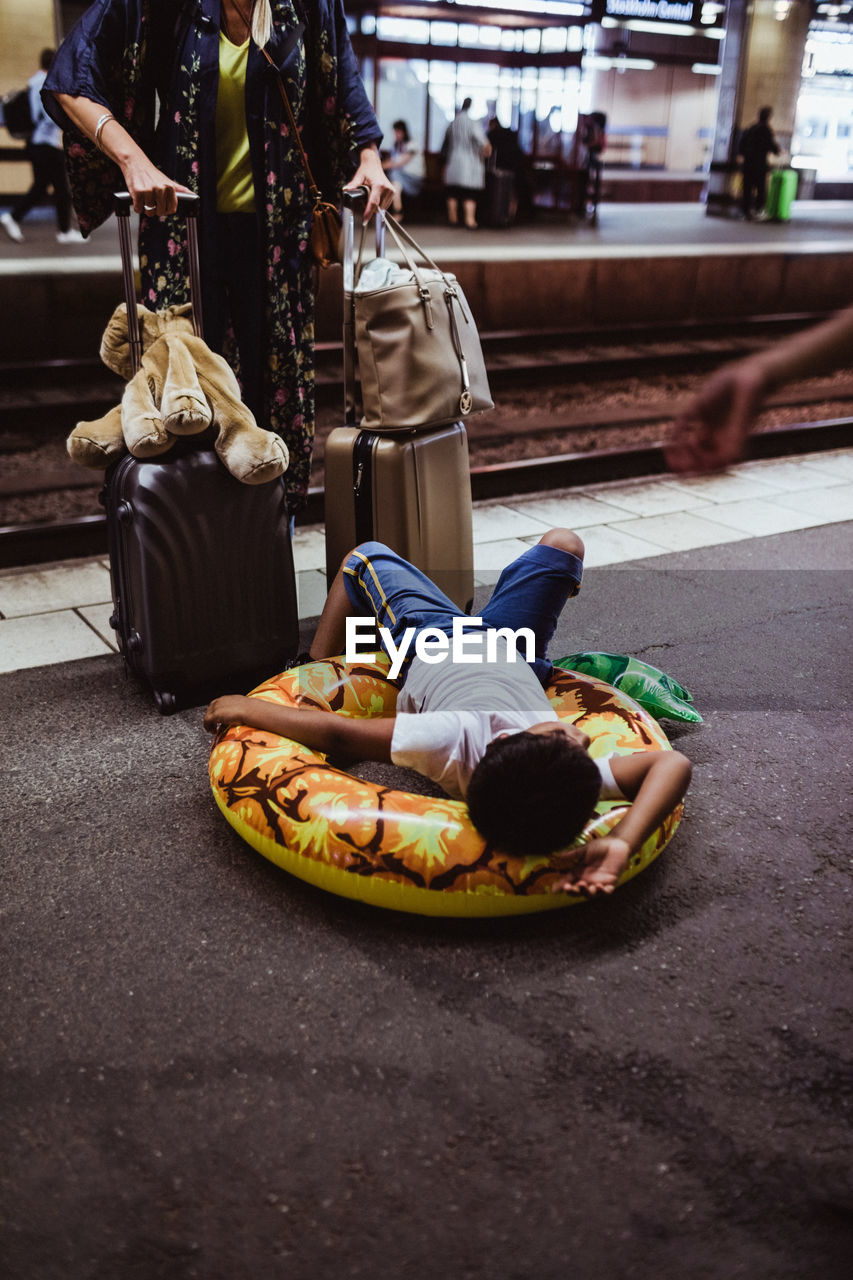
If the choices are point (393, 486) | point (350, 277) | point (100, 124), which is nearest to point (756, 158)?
point (350, 277)

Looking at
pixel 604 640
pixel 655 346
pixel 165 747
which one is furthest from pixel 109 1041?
pixel 655 346

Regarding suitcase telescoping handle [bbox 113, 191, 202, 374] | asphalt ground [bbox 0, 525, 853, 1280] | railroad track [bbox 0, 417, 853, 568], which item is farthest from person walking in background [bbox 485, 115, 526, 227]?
asphalt ground [bbox 0, 525, 853, 1280]

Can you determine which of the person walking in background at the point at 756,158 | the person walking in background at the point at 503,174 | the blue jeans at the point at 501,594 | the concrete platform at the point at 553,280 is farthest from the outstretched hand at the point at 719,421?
the person walking in background at the point at 756,158

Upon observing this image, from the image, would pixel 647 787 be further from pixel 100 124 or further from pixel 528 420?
pixel 528 420

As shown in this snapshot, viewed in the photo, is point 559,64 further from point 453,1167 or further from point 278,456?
point 453,1167

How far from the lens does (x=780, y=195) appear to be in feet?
64.4

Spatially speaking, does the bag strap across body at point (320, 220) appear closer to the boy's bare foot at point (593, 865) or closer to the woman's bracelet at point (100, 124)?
the woman's bracelet at point (100, 124)

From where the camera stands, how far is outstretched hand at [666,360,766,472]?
1.76 m

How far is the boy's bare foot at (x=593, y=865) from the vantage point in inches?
91.6

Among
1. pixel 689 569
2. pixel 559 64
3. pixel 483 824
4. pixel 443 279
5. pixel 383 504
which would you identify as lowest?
pixel 689 569

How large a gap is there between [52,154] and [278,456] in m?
10.1

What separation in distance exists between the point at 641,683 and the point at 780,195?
18.9 metres

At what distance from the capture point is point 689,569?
504 centimetres

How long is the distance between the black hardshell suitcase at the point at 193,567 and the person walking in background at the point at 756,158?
Result: 1830 cm
